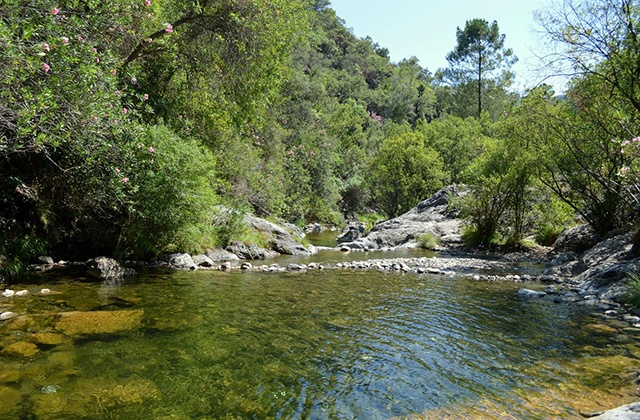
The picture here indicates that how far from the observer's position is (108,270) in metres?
11.9

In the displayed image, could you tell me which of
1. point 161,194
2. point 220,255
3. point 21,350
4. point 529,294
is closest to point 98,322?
point 21,350

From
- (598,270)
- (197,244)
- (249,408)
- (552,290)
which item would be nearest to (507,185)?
(598,270)

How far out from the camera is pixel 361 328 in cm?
832

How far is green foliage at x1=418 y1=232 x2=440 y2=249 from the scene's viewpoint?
25.7 meters

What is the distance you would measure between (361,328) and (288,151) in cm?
2971

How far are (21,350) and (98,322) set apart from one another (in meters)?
1.55

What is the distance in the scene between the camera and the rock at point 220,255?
55.6 ft

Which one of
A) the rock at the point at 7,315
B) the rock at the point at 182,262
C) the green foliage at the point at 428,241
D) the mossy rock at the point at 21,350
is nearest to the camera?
the mossy rock at the point at 21,350

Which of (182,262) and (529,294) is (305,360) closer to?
(529,294)

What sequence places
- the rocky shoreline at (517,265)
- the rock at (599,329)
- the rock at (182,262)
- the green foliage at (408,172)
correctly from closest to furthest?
the rock at (599,329) → the rocky shoreline at (517,265) → the rock at (182,262) → the green foliage at (408,172)

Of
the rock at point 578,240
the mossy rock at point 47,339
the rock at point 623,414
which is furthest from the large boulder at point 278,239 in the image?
the rock at point 623,414

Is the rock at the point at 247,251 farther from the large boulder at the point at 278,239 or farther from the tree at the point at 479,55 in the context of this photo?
the tree at the point at 479,55

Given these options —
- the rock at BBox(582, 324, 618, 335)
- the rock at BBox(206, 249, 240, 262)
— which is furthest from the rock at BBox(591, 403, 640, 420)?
the rock at BBox(206, 249, 240, 262)

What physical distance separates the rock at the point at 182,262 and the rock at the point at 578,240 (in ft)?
54.0
